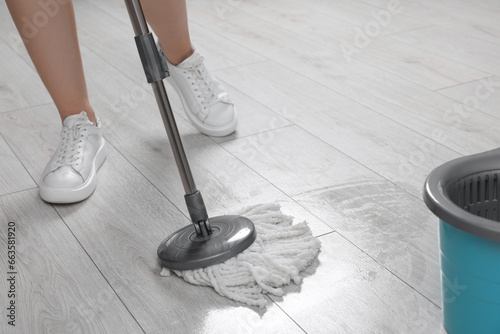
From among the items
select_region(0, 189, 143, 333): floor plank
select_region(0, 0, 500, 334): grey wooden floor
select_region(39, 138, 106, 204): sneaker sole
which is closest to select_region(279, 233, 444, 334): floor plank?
select_region(0, 0, 500, 334): grey wooden floor

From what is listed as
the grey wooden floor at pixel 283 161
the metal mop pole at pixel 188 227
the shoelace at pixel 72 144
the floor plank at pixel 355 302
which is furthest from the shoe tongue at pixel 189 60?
the floor plank at pixel 355 302

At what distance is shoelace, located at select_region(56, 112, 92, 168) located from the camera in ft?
4.58

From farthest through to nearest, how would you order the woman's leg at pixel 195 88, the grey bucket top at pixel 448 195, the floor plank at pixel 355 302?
1. the woman's leg at pixel 195 88
2. the floor plank at pixel 355 302
3. the grey bucket top at pixel 448 195

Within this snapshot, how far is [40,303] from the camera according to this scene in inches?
41.1

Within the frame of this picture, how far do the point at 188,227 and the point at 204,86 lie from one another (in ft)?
1.81

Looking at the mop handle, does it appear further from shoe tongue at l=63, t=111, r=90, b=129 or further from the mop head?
shoe tongue at l=63, t=111, r=90, b=129

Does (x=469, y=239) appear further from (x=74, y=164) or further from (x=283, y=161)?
(x=74, y=164)

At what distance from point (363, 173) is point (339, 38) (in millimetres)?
956

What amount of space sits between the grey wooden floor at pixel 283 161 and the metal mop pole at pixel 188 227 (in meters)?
0.04

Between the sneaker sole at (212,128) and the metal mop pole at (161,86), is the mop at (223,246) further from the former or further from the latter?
the sneaker sole at (212,128)

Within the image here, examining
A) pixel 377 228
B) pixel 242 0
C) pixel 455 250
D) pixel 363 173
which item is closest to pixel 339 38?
pixel 242 0

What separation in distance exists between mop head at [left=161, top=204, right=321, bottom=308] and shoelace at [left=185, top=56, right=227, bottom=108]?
53 centimetres

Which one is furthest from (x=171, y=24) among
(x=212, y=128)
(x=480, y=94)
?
(x=480, y=94)

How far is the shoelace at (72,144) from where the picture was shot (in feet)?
4.58
